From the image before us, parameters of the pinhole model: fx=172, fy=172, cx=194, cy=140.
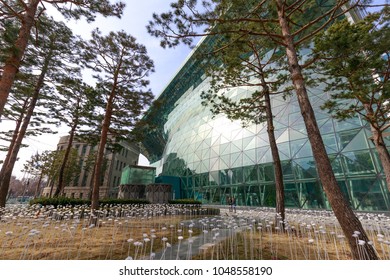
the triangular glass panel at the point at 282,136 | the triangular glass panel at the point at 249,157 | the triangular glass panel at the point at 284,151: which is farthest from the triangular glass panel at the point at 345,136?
the triangular glass panel at the point at 249,157

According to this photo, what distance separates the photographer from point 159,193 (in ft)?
70.1

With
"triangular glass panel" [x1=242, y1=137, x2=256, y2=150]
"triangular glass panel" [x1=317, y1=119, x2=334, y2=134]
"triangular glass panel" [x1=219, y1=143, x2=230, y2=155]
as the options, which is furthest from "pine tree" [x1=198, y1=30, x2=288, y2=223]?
"triangular glass panel" [x1=219, y1=143, x2=230, y2=155]

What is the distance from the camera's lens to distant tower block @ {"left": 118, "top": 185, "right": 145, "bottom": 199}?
22.6 metres

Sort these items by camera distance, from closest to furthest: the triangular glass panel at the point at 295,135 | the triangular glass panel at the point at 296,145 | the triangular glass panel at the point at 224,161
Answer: the triangular glass panel at the point at 296,145, the triangular glass panel at the point at 295,135, the triangular glass panel at the point at 224,161

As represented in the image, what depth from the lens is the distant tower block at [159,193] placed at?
69.5 ft

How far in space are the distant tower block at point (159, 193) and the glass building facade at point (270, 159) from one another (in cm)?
401

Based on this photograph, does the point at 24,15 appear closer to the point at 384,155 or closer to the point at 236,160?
the point at 384,155

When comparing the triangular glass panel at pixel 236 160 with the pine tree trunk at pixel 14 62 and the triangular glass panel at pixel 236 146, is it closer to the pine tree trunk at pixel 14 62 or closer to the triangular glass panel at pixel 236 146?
the triangular glass panel at pixel 236 146

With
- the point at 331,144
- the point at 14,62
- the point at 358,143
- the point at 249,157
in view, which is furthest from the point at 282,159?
the point at 14,62

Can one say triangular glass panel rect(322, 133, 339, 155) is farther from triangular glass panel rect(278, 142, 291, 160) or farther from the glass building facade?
triangular glass panel rect(278, 142, 291, 160)

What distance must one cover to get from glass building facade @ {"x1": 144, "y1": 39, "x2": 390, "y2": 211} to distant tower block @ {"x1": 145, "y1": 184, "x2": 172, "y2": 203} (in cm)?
401

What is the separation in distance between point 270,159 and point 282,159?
1149mm
